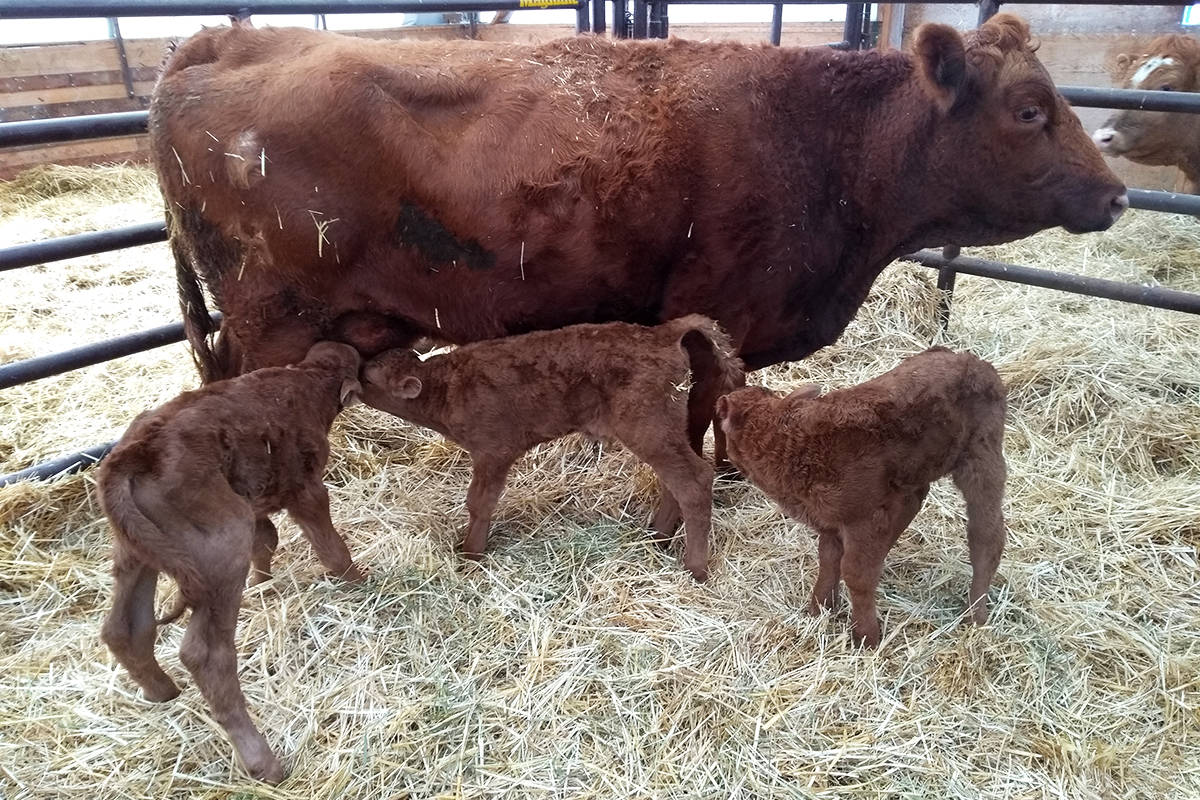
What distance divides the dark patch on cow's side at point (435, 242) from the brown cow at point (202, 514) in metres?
0.83

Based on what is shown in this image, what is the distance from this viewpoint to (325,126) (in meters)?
3.20

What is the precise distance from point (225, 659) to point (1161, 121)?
765 centimetres

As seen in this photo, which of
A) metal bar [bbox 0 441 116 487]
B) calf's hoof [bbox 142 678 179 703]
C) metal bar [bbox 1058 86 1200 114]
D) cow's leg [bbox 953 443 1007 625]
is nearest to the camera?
calf's hoof [bbox 142 678 179 703]

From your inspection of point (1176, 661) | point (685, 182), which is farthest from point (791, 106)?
point (1176, 661)

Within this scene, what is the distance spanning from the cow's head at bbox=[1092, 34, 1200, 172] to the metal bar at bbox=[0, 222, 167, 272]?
6.98m

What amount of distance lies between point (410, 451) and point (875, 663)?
8.95ft

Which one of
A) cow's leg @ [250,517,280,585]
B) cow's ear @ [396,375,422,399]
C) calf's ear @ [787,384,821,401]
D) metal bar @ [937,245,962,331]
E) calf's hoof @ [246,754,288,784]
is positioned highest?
calf's ear @ [787,384,821,401]

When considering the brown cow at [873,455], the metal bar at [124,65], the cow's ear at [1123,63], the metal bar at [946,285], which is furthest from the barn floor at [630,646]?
the metal bar at [124,65]

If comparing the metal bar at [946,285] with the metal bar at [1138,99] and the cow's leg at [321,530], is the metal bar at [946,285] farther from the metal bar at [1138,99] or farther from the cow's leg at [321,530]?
the cow's leg at [321,530]

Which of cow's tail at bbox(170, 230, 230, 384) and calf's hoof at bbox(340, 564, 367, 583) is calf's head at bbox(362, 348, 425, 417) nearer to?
calf's hoof at bbox(340, 564, 367, 583)

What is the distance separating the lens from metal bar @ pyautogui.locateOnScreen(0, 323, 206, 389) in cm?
365

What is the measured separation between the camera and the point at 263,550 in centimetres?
330

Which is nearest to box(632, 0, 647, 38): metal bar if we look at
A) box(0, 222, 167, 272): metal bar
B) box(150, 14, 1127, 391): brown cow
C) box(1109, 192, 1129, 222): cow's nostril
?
box(150, 14, 1127, 391): brown cow

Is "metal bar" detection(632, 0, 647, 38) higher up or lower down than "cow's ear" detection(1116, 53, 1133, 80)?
higher up
